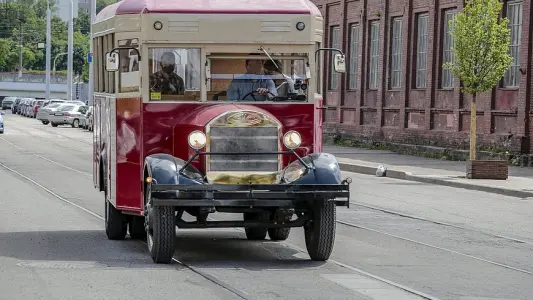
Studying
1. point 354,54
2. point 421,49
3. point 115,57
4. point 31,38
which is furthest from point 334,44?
point 31,38

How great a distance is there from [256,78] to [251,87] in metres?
0.11

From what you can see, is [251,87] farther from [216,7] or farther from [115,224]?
[115,224]

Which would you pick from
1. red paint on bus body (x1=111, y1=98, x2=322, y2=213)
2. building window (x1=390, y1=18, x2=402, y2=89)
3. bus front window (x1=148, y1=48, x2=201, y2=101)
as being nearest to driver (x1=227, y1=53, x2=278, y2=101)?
red paint on bus body (x1=111, y1=98, x2=322, y2=213)

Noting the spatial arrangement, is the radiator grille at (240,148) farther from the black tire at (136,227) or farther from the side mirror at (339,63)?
the black tire at (136,227)

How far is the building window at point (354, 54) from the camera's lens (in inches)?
1996

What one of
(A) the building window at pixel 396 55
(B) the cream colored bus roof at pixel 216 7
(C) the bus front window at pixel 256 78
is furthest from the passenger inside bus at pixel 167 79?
(A) the building window at pixel 396 55

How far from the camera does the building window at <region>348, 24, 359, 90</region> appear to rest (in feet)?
166

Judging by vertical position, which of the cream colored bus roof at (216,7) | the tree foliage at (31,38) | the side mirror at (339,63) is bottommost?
the side mirror at (339,63)

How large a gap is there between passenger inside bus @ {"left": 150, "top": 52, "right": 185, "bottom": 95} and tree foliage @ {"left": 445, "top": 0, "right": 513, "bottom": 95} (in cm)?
1765

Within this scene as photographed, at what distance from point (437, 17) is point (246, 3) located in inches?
1104

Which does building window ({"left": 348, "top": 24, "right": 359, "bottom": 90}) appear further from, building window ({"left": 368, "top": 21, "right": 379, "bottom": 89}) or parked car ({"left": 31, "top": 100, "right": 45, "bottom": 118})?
parked car ({"left": 31, "top": 100, "right": 45, "bottom": 118})

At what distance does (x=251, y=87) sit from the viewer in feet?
46.0

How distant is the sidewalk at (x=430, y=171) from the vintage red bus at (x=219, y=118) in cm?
1251

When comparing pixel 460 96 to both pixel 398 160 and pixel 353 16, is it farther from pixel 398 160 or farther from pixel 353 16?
pixel 353 16
